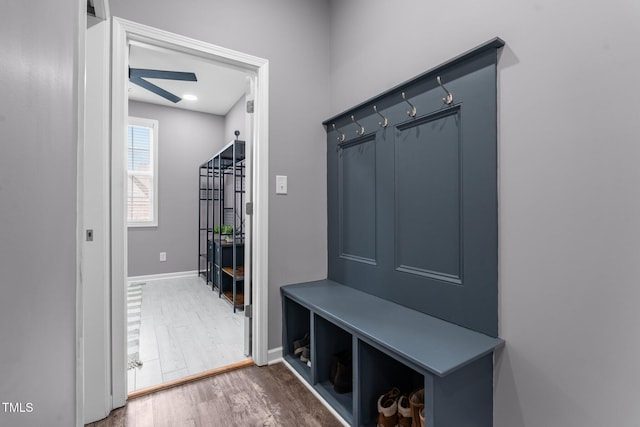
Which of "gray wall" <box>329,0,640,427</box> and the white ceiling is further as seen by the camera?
the white ceiling

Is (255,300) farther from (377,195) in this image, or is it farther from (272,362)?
(377,195)

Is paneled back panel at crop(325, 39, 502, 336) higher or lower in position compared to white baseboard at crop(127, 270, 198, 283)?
higher

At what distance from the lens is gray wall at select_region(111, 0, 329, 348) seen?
196cm

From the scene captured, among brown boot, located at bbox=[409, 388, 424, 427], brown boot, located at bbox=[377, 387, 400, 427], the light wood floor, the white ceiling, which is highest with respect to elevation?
the white ceiling

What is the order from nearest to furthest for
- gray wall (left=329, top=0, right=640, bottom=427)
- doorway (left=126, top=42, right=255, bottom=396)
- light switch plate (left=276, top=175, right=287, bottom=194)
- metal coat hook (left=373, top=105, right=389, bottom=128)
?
1. gray wall (left=329, top=0, right=640, bottom=427)
2. metal coat hook (left=373, top=105, right=389, bottom=128)
3. light switch plate (left=276, top=175, right=287, bottom=194)
4. doorway (left=126, top=42, right=255, bottom=396)

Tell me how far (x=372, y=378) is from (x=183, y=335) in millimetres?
1841

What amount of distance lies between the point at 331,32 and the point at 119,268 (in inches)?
86.1

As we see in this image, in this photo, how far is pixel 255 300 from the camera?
201 centimetres

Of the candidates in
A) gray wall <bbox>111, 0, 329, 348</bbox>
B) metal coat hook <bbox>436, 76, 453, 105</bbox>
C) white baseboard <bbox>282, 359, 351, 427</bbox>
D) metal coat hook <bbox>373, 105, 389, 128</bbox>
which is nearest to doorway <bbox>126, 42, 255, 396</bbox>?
white baseboard <bbox>282, 359, 351, 427</bbox>

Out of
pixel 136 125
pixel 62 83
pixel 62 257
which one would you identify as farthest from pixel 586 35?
pixel 136 125

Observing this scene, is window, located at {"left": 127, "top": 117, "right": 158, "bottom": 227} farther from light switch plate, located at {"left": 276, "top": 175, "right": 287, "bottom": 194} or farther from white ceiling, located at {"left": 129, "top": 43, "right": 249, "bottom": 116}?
light switch plate, located at {"left": 276, "top": 175, "right": 287, "bottom": 194}

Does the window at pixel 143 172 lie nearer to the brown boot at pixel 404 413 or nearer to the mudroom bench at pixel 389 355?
→ the mudroom bench at pixel 389 355

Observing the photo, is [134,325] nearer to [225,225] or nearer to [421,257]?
[225,225]

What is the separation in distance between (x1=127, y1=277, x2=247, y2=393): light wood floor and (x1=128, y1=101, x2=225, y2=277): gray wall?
2.32 ft
